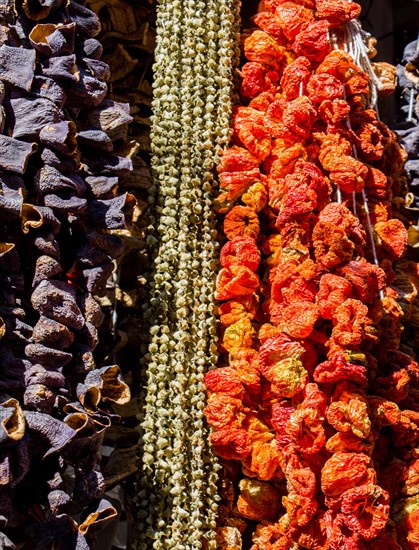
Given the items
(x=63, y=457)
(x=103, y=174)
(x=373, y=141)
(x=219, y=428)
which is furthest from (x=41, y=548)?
(x=373, y=141)

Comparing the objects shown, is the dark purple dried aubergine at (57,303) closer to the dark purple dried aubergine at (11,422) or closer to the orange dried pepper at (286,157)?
the dark purple dried aubergine at (11,422)

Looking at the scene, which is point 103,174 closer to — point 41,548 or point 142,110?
point 142,110

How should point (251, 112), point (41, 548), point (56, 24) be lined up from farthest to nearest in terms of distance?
1. point (251, 112)
2. point (56, 24)
3. point (41, 548)

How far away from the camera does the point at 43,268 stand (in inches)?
36.2

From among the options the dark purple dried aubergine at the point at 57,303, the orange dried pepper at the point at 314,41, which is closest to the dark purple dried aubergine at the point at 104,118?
the dark purple dried aubergine at the point at 57,303

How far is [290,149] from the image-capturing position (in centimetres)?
116

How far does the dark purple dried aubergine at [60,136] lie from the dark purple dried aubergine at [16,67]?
2.0 inches

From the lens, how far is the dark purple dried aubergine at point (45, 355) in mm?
900

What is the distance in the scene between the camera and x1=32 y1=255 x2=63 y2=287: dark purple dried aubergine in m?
0.92

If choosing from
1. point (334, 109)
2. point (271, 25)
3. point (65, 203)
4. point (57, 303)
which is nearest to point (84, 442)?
point (57, 303)

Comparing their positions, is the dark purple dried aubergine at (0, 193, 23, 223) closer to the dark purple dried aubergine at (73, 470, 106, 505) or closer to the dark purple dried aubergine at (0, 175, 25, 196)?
the dark purple dried aubergine at (0, 175, 25, 196)

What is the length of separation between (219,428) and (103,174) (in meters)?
0.34

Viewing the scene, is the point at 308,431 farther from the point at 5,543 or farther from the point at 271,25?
the point at 271,25

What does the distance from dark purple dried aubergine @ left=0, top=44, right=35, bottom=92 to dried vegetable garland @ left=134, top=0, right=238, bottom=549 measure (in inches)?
10.3
